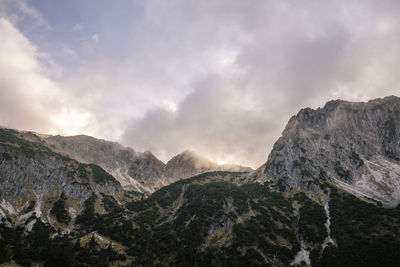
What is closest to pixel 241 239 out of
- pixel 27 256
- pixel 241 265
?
pixel 241 265

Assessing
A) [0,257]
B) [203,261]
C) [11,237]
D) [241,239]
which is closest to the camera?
[0,257]

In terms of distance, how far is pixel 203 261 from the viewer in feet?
552

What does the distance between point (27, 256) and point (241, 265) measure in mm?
123408

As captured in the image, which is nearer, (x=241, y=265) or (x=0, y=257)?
(x=0, y=257)

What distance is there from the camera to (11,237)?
590 ft

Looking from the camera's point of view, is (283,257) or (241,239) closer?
(283,257)

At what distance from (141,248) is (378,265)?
5780 inches

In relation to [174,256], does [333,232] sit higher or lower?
higher

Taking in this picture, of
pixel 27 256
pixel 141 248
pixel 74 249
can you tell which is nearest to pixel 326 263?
pixel 141 248

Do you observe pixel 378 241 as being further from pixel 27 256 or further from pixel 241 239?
pixel 27 256

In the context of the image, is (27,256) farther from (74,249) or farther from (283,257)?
(283,257)

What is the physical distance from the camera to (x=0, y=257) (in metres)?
140

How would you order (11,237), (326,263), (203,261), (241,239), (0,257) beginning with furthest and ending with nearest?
(241,239) < (11,237) < (203,261) < (326,263) < (0,257)

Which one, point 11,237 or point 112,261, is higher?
point 11,237
